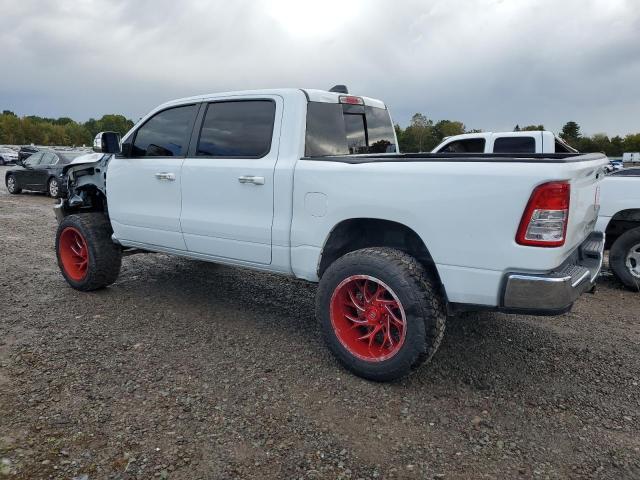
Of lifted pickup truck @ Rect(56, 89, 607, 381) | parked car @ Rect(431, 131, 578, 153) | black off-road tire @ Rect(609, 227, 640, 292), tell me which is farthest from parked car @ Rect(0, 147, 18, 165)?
black off-road tire @ Rect(609, 227, 640, 292)

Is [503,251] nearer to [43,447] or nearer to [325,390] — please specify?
[325,390]

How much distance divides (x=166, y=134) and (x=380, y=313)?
2668 mm

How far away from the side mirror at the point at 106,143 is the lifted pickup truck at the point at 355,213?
1 cm

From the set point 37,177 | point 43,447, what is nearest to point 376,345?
point 43,447

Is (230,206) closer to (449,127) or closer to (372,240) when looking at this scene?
(372,240)

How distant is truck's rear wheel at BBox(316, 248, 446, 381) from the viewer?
3.04 metres

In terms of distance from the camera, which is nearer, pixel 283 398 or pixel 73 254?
pixel 283 398

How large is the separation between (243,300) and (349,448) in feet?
8.76

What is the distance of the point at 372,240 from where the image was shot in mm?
3654

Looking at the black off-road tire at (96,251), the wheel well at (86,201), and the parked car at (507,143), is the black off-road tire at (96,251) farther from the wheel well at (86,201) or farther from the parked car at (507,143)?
the parked car at (507,143)

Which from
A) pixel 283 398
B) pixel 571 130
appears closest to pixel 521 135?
pixel 283 398

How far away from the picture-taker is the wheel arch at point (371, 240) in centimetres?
331

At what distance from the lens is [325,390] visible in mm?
3219

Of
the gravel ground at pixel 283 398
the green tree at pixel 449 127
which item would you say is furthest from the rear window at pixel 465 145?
the green tree at pixel 449 127
